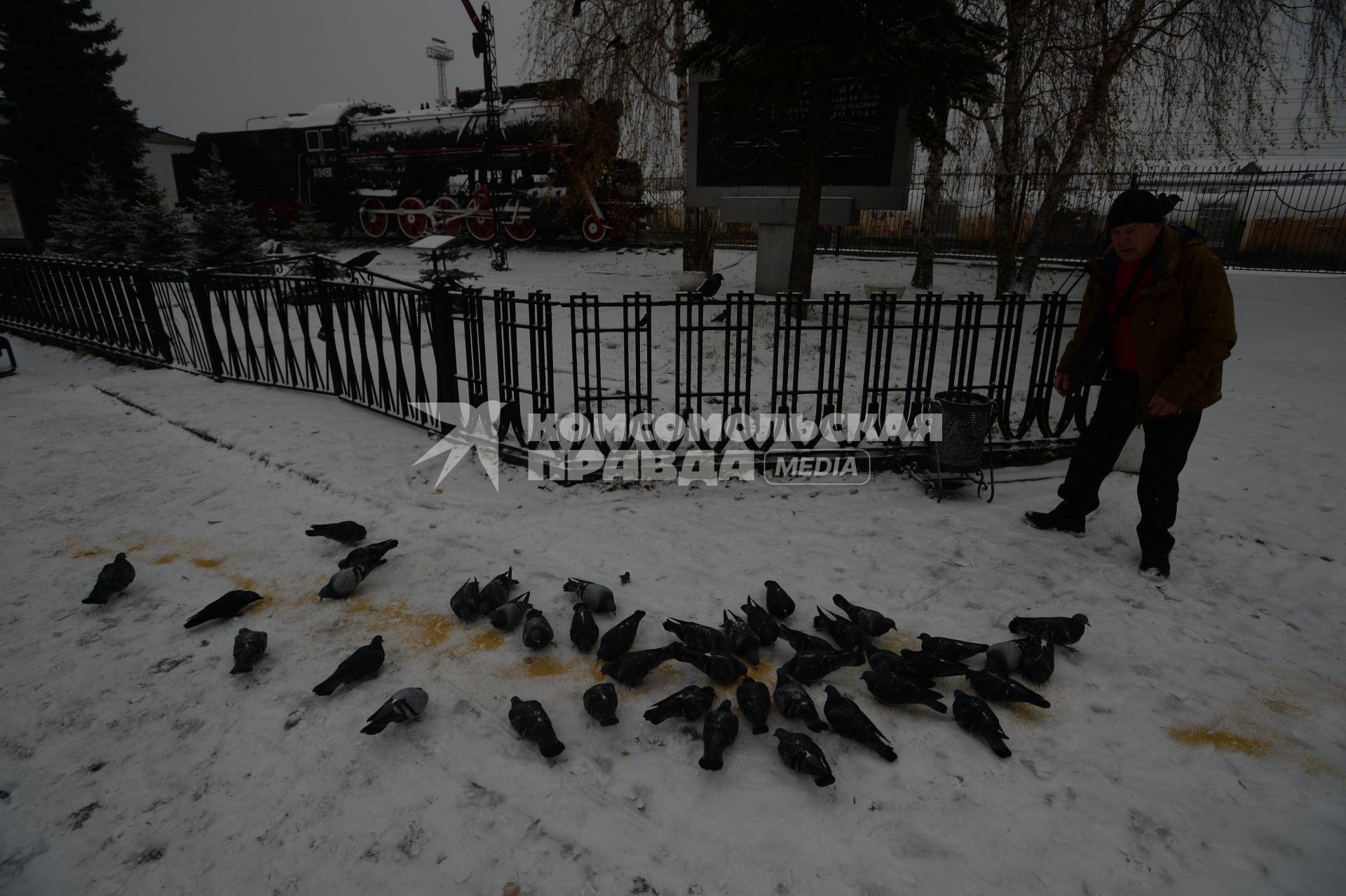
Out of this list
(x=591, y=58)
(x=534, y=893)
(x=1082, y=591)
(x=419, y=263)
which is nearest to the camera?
(x=534, y=893)

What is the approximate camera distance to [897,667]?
3.01 m

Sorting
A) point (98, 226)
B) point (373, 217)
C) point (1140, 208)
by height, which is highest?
point (373, 217)

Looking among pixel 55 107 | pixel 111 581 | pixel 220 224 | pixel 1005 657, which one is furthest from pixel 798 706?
pixel 55 107

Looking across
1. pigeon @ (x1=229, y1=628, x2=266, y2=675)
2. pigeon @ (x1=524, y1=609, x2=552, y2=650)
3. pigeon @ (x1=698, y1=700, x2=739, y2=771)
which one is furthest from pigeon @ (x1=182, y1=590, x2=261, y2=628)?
Result: pigeon @ (x1=698, y1=700, x2=739, y2=771)

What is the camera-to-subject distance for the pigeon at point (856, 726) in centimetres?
261

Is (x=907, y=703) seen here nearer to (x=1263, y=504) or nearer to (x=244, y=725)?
(x=244, y=725)

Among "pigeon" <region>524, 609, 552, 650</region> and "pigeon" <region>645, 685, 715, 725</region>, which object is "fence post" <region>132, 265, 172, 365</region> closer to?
"pigeon" <region>524, 609, 552, 650</region>

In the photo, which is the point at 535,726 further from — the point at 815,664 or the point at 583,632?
the point at 815,664

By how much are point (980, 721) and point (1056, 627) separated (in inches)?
35.9

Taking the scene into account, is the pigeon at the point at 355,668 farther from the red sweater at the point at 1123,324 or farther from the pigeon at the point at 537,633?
the red sweater at the point at 1123,324

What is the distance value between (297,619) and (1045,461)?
596cm

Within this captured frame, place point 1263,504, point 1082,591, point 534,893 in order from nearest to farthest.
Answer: point 534,893 < point 1082,591 < point 1263,504

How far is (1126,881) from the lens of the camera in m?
2.13

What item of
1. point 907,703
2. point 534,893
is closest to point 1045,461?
point 907,703
